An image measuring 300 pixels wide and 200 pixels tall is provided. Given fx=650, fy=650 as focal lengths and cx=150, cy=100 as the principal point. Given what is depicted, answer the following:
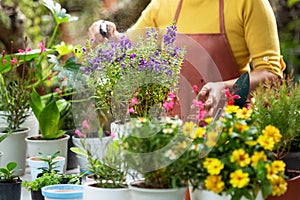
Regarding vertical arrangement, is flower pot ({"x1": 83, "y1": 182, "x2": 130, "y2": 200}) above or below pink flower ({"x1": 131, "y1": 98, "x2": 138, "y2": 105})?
below

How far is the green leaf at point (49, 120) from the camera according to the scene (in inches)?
96.5

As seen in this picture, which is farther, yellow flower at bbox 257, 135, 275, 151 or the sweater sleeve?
the sweater sleeve

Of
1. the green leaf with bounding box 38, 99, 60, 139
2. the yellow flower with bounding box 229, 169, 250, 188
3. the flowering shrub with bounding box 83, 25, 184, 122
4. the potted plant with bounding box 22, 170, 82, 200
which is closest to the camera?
the yellow flower with bounding box 229, 169, 250, 188

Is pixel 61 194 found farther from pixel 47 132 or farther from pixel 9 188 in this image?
pixel 47 132

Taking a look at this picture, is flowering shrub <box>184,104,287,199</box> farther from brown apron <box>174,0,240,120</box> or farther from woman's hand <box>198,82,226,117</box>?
woman's hand <box>198,82,226,117</box>

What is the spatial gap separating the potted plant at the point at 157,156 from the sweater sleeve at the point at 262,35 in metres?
0.97

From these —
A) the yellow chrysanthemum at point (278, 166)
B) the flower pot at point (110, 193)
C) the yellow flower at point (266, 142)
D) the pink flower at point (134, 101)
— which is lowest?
the flower pot at point (110, 193)

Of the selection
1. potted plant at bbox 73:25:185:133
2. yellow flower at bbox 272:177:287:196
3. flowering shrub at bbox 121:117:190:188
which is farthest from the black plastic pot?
yellow flower at bbox 272:177:287:196

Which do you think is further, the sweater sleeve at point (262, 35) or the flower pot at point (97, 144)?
the sweater sleeve at point (262, 35)

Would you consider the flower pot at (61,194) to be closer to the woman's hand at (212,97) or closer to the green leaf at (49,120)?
the woman's hand at (212,97)

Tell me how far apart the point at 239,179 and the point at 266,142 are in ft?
0.34

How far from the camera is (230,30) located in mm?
2359

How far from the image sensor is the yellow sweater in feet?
7.46

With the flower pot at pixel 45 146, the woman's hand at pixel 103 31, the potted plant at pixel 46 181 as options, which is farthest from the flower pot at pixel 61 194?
the flower pot at pixel 45 146
